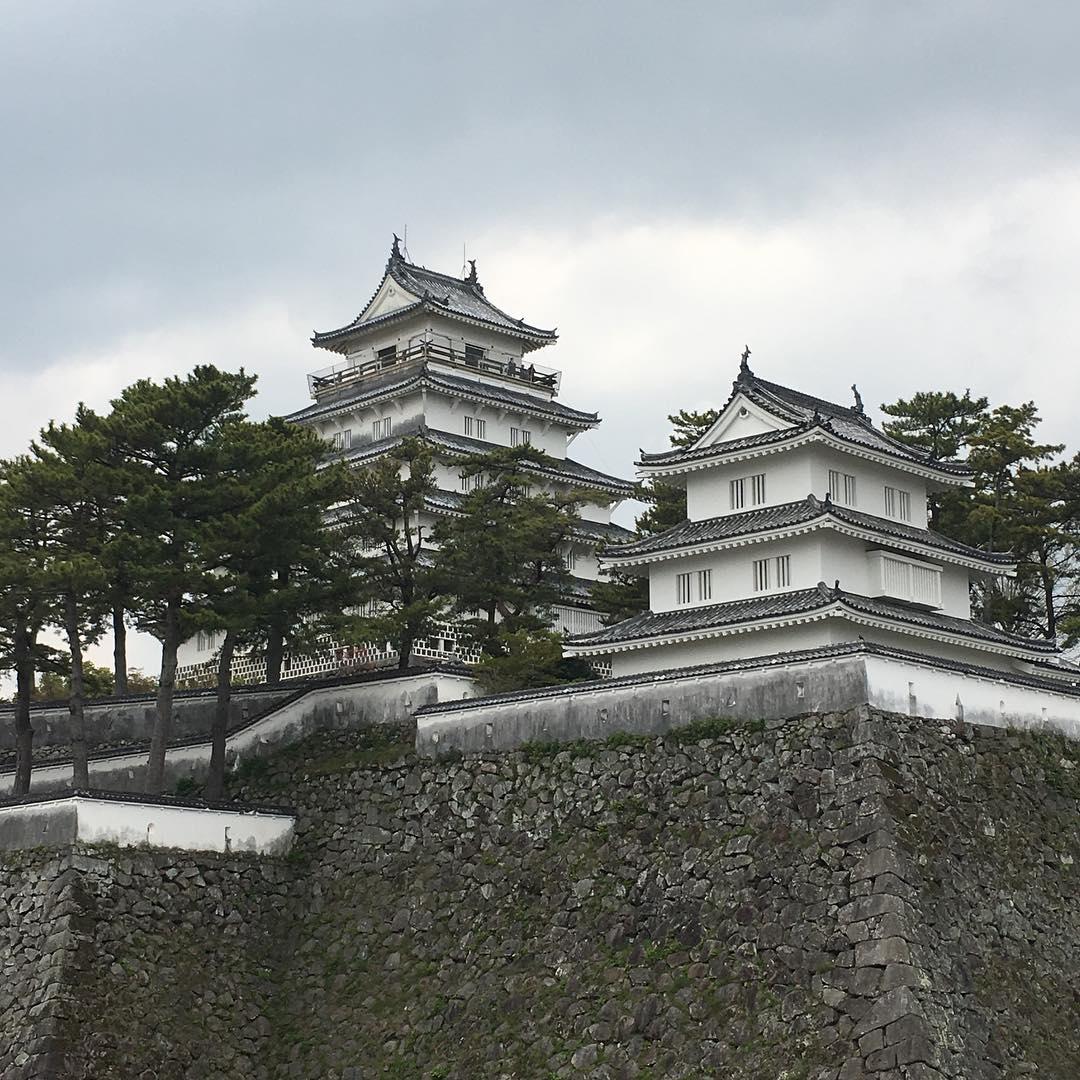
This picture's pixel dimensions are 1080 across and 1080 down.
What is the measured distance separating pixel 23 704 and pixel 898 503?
657 inches

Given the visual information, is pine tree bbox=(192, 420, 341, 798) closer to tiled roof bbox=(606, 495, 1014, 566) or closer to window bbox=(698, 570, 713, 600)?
tiled roof bbox=(606, 495, 1014, 566)

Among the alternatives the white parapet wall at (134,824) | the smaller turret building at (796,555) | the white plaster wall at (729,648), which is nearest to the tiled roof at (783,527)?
the smaller turret building at (796,555)

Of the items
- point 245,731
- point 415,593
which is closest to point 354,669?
point 415,593

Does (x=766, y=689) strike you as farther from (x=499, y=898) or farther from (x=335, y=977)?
(x=335, y=977)

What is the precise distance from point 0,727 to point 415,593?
8690mm

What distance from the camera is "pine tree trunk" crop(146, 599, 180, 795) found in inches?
1251

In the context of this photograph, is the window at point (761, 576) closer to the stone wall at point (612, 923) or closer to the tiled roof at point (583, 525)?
the stone wall at point (612, 923)

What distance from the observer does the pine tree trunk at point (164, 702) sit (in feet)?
104

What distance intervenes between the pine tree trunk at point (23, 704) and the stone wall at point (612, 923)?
5.27 m

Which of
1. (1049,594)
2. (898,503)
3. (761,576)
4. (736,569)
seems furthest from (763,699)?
(1049,594)

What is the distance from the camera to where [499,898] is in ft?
91.0

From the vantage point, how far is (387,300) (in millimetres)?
50156

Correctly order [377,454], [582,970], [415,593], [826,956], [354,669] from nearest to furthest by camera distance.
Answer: [826,956]
[582,970]
[415,593]
[354,669]
[377,454]

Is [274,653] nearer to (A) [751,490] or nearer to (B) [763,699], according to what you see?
(A) [751,490]
